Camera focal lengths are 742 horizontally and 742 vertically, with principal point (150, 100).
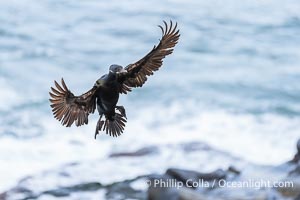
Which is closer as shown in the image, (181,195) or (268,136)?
(181,195)

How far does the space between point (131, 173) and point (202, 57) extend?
6950 mm

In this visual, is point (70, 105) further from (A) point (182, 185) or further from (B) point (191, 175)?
(B) point (191, 175)

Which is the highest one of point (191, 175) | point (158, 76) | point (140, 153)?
point (158, 76)

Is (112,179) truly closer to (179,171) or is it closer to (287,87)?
(179,171)

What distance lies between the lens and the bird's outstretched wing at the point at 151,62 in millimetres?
1212

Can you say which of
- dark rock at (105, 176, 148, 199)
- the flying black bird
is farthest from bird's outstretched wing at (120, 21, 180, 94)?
dark rock at (105, 176, 148, 199)

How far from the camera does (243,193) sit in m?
4.38

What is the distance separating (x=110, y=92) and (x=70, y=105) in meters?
0.08

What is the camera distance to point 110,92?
1.16m

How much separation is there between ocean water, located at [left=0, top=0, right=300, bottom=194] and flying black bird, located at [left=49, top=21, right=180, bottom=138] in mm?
5699

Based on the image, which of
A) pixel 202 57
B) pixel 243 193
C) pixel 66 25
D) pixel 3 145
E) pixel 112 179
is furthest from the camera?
pixel 66 25

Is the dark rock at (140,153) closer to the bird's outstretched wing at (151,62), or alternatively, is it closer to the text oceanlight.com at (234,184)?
the text oceanlight.com at (234,184)

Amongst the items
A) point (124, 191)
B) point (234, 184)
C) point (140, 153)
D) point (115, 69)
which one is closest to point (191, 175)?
point (234, 184)

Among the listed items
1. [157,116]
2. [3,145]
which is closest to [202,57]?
[157,116]
